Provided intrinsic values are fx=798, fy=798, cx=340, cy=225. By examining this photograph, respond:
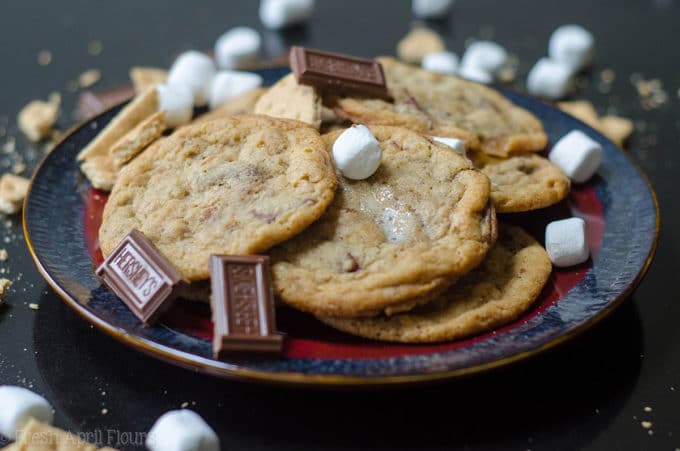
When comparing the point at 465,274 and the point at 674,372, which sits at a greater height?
the point at 465,274

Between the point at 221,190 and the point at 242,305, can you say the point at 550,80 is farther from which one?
the point at 242,305

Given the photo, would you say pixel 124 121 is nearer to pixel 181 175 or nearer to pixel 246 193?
pixel 181 175

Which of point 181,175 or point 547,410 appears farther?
point 181,175

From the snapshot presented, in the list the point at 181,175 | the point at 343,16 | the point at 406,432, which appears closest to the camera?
the point at 406,432

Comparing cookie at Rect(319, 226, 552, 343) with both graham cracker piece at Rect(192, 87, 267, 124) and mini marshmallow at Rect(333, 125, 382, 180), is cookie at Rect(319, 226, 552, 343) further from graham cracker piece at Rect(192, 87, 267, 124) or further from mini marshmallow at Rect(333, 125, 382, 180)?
graham cracker piece at Rect(192, 87, 267, 124)

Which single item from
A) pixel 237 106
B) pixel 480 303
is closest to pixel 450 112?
pixel 237 106

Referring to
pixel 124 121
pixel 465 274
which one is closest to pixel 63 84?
pixel 124 121
